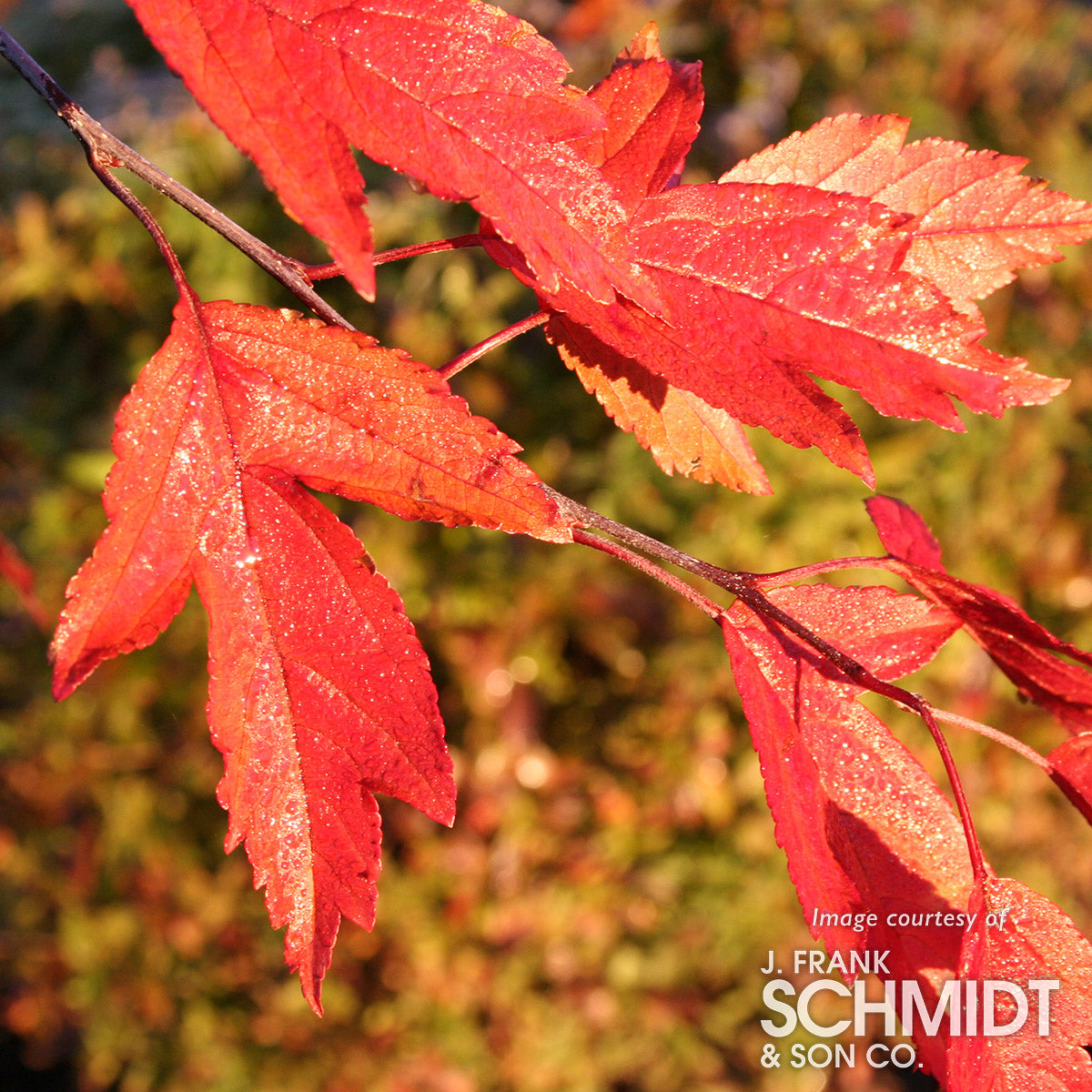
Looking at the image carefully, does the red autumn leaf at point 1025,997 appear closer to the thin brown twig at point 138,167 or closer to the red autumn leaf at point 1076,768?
the red autumn leaf at point 1076,768

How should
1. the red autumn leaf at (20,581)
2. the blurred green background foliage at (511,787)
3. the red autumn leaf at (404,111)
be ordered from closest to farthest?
the red autumn leaf at (404,111), the red autumn leaf at (20,581), the blurred green background foliage at (511,787)

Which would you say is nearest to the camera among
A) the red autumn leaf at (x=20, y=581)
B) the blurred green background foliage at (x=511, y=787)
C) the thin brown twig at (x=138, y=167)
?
the thin brown twig at (x=138, y=167)

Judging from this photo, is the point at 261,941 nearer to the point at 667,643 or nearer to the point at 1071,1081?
the point at 667,643

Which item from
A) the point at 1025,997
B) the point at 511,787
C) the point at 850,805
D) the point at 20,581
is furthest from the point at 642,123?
the point at 511,787

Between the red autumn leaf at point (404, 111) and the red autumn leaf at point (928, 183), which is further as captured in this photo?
the red autumn leaf at point (928, 183)

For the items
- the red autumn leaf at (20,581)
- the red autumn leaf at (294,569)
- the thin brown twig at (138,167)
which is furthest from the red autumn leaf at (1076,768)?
the red autumn leaf at (20,581)

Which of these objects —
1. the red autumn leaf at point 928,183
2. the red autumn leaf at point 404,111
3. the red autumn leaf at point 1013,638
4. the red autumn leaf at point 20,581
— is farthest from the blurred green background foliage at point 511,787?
the red autumn leaf at point 404,111

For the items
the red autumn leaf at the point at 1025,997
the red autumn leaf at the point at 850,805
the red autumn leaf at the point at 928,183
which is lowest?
the red autumn leaf at the point at 1025,997

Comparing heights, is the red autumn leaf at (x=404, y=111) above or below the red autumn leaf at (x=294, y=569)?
above
